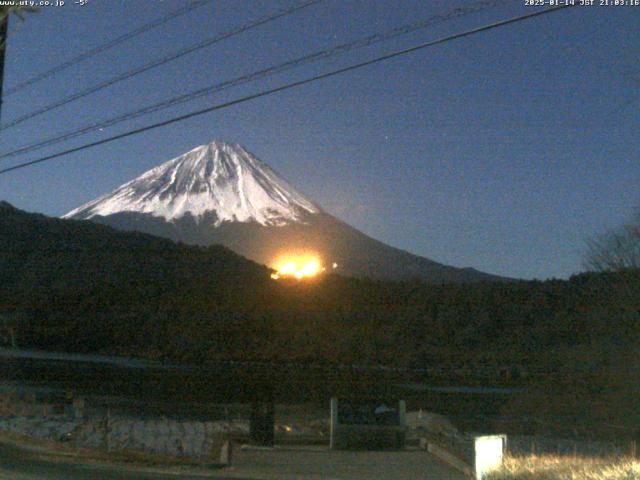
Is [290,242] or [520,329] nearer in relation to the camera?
[520,329]

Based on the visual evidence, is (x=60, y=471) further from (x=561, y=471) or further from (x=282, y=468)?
(x=561, y=471)

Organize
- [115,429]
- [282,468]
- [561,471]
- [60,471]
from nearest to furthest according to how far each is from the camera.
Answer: [561,471], [60,471], [282,468], [115,429]

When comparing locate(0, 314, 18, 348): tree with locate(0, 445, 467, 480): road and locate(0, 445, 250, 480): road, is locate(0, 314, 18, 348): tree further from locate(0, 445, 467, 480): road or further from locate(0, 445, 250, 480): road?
locate(0, 445, 250, 480): road

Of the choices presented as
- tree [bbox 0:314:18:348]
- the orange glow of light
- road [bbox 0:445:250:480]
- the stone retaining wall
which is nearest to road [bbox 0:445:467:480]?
road [bbox 0:445:250:480]

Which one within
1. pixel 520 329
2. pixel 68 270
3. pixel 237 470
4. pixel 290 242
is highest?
pixel 290 242

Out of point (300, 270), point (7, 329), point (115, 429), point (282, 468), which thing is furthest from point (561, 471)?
point (300, 270)

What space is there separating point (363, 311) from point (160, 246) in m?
15.9

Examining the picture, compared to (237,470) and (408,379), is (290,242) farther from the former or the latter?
(237,470)

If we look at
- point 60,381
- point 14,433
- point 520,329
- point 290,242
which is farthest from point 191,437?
point 290,242

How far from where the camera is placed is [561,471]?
10797 mm

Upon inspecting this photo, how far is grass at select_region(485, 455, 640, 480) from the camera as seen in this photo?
9.62 meters

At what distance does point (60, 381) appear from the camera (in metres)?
31.8

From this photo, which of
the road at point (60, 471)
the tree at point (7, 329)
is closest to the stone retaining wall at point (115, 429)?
the road at point (60, 471)

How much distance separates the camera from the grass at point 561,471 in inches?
379
